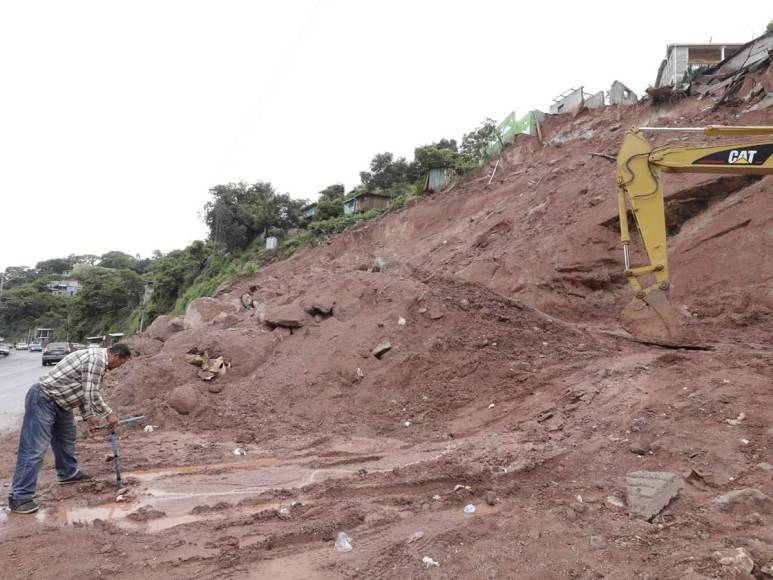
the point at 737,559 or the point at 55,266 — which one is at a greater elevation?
the point at 55,266

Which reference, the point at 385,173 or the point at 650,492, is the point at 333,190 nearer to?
the point at 385,173

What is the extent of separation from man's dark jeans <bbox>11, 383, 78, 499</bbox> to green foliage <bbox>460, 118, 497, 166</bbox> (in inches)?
801

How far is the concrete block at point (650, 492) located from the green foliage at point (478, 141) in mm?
20338

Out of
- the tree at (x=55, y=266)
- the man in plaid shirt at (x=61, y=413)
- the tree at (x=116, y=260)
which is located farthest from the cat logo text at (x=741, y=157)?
the tree at (x=55, y=266)

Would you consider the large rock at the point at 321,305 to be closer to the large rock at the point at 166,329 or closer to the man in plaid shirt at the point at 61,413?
the large rock at the point at 166,329

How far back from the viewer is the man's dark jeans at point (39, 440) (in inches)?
168

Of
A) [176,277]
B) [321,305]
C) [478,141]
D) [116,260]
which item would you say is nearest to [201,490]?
[321,305]

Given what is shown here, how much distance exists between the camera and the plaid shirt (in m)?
4.62

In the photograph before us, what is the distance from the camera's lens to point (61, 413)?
4773 millimetres

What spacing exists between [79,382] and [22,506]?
107cm

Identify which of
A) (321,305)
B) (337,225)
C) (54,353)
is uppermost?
(337,225)

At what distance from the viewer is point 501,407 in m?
7.07

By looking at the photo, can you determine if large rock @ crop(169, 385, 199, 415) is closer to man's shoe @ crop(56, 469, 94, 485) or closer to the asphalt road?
the asphalt road

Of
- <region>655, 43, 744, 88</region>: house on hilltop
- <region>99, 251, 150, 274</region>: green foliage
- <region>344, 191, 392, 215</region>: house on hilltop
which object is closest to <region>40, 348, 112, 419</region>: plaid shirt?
<region>344, 191, 392, 215</region>: house on hilltop
